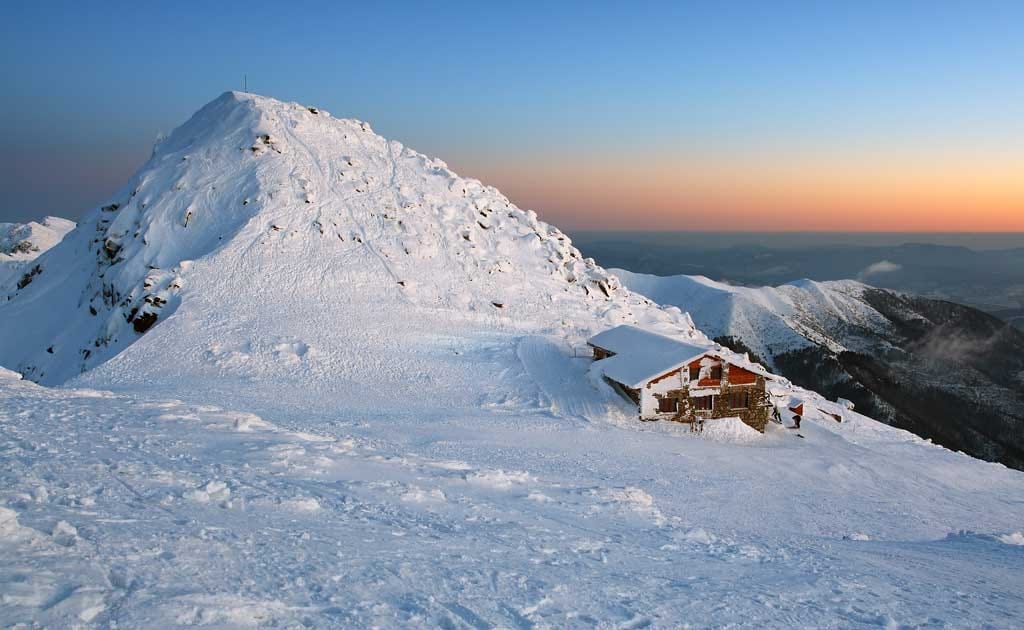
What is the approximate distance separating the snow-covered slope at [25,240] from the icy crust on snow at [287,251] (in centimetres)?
4523

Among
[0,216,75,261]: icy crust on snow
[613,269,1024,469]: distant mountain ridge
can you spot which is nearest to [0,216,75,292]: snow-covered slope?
[0,216,75,261]: icy crust on snow

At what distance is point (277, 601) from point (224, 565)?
4.99 feet

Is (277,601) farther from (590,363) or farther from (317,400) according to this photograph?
(590,363)

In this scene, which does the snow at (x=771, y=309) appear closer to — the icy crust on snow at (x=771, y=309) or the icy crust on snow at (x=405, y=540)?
the icy crust on snow at (x=771, y=309)

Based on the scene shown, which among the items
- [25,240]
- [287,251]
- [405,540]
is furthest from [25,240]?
[405,540]

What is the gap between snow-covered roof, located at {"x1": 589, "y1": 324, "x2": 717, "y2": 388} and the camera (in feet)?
114

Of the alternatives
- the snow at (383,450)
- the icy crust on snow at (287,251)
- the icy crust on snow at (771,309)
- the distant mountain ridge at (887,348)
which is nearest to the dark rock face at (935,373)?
the distant mountain ridge at (887,348)

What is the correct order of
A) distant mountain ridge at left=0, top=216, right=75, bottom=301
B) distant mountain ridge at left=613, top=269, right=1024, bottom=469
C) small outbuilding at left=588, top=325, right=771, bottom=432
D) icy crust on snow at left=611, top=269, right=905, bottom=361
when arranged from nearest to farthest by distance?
small outbuilding at left=588, top=325, right=771, bottom=432
distant mountain ridge at left=0, top=216, right=75, bottom=301
distant mountain ridge at left=613, top=269, right=1024, bottom=469
icy crust on snow at left=611, top=269, right=905, bottom=361

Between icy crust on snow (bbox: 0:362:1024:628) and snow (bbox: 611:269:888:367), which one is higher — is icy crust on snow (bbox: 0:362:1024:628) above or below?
above

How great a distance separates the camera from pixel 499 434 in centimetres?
2727

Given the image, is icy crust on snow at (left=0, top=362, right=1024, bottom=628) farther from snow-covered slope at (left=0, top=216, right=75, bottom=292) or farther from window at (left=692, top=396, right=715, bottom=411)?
snow-covered slope at (left=0, top=216, right=75, bottom=292)

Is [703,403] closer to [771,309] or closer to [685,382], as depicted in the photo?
[685,382]

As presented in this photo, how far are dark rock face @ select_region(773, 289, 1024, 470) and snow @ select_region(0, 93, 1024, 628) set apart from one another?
55613mm

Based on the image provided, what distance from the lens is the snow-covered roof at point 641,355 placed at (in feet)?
114
